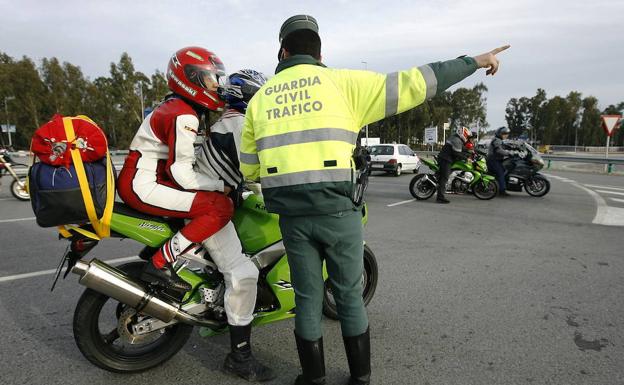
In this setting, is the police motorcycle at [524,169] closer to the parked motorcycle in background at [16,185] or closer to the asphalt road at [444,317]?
the asphalt road at [444,317]

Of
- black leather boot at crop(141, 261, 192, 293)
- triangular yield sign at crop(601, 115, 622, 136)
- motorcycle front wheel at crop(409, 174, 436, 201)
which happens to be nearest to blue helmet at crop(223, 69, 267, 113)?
black leather boot at crop(141, 261, 192, 293)

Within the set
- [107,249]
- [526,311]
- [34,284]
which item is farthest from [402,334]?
[107,249]

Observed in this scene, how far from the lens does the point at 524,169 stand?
1020cm

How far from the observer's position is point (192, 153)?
238cm

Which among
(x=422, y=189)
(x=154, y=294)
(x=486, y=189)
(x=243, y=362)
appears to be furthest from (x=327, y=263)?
(x=486, y=189)

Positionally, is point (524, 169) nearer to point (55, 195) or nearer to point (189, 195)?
point (189, 195)

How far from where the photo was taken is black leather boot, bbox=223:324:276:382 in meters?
2.41

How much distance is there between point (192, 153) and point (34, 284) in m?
2.84

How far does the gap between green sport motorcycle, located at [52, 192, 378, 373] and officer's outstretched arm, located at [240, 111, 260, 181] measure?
0.57 metres

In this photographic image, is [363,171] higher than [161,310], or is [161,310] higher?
[363,171]

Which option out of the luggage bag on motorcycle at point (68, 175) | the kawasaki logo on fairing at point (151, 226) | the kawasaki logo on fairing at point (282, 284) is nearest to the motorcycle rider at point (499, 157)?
the kawasaki logo on fairing at point (282, 284)

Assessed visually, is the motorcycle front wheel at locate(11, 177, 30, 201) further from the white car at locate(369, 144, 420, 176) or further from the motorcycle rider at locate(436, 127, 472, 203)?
the white car at locate(369, 144, 420, 176)

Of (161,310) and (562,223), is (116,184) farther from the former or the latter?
(562,223)

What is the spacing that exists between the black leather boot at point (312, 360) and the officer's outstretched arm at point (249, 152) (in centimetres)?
95
